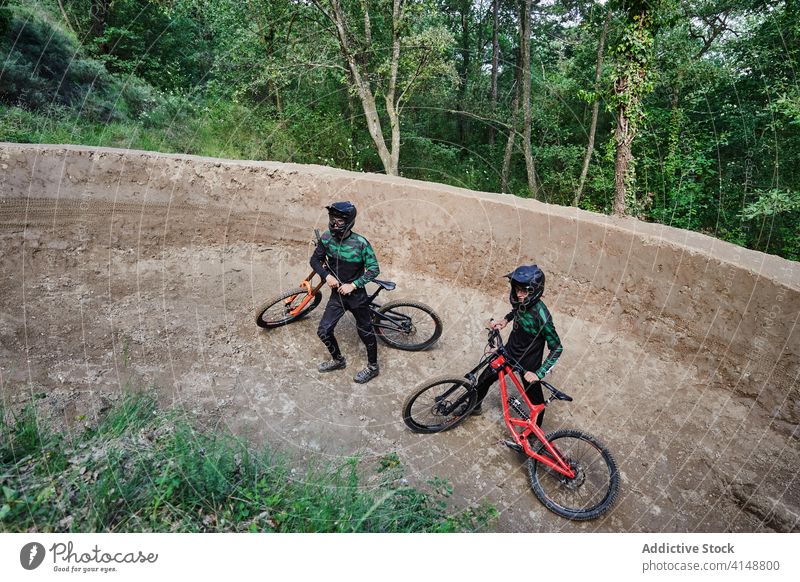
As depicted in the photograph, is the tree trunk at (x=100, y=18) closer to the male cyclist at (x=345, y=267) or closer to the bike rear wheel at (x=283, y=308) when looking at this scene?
the bike rear wheel at (x=283, y=308)

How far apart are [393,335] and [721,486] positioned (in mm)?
4106

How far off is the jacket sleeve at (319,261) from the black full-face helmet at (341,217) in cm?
35

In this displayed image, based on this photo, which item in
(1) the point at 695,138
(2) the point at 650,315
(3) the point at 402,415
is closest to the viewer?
(3) the point at 402,415

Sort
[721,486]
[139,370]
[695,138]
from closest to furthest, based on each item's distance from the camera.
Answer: [721,486] → [139,370] → [695,138]

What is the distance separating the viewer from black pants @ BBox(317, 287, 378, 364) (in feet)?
17.5

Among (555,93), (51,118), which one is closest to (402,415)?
(51,118)

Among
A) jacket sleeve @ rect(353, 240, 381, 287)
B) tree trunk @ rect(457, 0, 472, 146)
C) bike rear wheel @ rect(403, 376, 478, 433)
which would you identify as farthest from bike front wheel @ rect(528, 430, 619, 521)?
tree trunk @ rect(457, 0, 472, 146)

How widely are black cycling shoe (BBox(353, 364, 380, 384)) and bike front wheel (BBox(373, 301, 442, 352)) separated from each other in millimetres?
623

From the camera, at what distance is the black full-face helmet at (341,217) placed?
4871mm

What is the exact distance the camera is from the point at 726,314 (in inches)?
208

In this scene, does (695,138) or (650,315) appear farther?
(695,138)

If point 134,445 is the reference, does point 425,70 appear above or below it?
above

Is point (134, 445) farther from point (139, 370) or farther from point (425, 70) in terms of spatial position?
point (425, 70)

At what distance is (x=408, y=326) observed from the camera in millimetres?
6355
